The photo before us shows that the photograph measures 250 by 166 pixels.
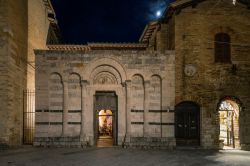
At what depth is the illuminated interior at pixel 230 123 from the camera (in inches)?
660

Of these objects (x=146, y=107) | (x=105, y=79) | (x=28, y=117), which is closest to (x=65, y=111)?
(x=105, y=79)

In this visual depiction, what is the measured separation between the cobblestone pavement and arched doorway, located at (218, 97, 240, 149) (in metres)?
2.29

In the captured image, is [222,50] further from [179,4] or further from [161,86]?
[161,86]

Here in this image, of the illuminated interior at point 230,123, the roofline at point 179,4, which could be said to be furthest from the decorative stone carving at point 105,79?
the illuminated interior at point 230,123

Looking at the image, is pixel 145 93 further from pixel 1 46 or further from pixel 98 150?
pixel 1 46

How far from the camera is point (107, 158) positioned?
12258 millimetres

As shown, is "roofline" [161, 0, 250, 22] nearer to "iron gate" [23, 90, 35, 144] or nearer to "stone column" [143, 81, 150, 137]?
"stone column" [143, 81, 150, 137]

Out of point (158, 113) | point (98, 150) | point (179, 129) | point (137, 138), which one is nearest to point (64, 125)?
point (98, 150)

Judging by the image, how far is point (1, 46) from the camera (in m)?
14.1

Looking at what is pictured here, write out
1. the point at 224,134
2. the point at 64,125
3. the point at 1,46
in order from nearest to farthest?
the point at 1,46
the point at 64,125
the point at 224,134

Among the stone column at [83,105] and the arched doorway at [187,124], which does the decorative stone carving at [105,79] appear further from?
the arched doorway at [187,124]

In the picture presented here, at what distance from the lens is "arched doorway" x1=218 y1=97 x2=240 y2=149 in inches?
654

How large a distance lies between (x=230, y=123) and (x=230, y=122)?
0.06m

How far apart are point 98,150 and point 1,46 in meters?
6.72
